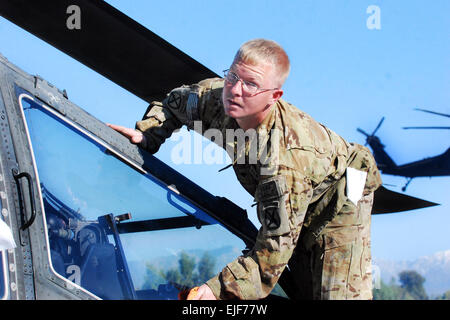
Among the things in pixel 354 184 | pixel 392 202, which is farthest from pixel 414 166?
pixel 354 184

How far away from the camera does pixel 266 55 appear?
8.23 feet

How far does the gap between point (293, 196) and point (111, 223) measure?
2.75 ft

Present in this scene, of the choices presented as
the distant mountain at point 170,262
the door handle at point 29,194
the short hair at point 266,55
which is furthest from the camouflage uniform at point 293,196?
the door handle at point 29,194

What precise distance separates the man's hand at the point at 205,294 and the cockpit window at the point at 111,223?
1.04 ft

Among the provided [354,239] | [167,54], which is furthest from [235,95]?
[167,54]

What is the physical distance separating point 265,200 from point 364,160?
0.81 meters

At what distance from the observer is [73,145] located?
2.46 m

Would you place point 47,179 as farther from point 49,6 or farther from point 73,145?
point 49,6

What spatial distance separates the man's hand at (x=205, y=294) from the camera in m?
2.23

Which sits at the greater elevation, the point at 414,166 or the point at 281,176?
the point at 414,166

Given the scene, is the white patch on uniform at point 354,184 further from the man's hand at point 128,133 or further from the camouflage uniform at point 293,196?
the man's hand at point 128,133

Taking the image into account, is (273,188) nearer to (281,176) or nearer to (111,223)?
(281,176)
